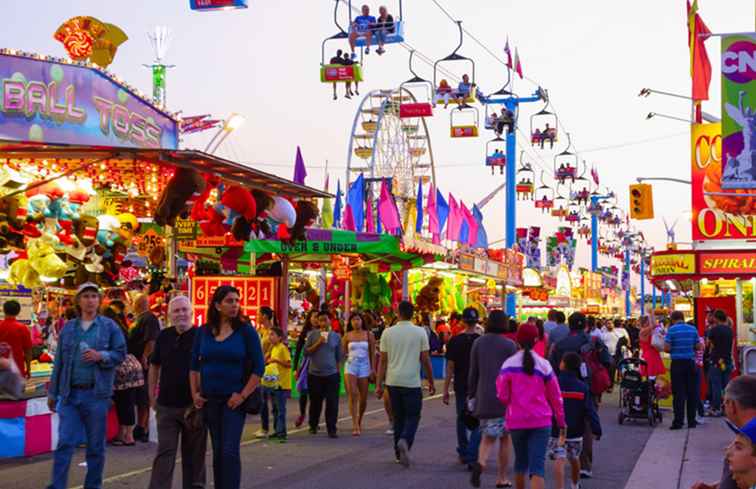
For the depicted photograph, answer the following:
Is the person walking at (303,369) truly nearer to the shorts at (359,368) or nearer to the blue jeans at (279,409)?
the shorts at (359,368)

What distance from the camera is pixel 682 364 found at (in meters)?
15.6

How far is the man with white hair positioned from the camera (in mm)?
7883

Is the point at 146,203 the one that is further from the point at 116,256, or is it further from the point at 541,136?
the point at 541,136

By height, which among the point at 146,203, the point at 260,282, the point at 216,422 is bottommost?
the point at 216,422

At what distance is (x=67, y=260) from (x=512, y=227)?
2928 centimetres

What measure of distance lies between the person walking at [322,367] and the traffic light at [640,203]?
18.1m

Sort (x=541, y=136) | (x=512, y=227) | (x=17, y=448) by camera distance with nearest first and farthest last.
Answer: (x=17, y=448) → (x=541, y=136) → (x=512, y=227)

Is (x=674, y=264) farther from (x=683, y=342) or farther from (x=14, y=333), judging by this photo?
(x=14, y=333)

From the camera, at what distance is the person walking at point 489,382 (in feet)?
31.1

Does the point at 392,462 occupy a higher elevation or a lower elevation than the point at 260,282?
lower

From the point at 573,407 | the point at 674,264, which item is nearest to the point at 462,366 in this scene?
the point at 573,407

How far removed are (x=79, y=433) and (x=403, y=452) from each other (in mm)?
3853

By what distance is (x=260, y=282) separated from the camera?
17.9m

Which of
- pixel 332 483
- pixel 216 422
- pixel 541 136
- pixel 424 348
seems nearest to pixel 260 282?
pixel 424 348
